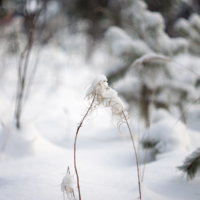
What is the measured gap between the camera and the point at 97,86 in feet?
1.93

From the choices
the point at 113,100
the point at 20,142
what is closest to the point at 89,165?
the point at 20,142

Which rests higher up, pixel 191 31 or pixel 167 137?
pixel 191 31

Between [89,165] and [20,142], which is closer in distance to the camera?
[89,165]

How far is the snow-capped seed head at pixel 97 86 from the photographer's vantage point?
1.89ft

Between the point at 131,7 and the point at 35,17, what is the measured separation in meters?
1.30

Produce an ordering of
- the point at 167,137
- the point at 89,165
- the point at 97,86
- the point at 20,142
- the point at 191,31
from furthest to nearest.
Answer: the point at 191,31
the point at 167,137
the point at 20,142
the point at 89,165
the point at 97,86

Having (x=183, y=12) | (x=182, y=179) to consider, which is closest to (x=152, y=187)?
(x=182, y=179)

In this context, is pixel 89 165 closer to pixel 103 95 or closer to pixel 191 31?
pixel 103 95

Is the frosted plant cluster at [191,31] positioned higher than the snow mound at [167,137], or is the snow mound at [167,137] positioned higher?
the frosted plant cluster at [191,31]

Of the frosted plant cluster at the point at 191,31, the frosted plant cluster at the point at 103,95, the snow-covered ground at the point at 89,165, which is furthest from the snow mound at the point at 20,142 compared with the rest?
the frosted plant cluster at the point at 191,31

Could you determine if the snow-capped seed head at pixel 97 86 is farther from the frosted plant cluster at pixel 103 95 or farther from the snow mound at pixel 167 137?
the snow mound at pixel 167 137

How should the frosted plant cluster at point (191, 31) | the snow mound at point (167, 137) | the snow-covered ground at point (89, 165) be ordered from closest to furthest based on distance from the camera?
the snow-covered ground at point (89, 165) → the snow mound at point (167, 137) → the frosted plant cluster at point (191, 31)

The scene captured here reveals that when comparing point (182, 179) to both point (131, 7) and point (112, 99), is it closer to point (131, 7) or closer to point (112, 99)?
point (112, 99)

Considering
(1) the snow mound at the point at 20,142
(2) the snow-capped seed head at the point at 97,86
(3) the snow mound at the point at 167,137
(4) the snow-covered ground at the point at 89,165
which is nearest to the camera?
(2) the snow-capped seed head at the point at 97,86
